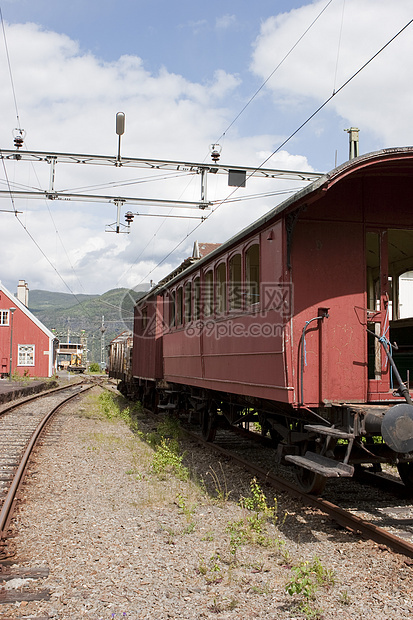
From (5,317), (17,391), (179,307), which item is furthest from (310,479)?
(5,317)

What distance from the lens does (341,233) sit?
6.72m

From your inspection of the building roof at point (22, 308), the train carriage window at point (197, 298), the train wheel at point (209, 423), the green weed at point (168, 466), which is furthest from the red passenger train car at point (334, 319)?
the building roof at point (22, 308)

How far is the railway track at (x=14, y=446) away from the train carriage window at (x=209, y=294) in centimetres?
381

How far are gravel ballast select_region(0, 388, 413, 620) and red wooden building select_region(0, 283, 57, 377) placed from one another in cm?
3714

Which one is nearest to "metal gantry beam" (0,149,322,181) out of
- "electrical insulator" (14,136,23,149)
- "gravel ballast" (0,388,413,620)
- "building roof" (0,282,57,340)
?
"electrical insulator" (14,136,23,149)

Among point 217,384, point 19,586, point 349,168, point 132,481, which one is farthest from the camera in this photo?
point 217,384

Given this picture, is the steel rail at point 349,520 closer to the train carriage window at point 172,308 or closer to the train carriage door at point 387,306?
the train carriage door at point 387,306

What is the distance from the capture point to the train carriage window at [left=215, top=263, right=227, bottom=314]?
362 inches

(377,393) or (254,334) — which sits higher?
(254,334)

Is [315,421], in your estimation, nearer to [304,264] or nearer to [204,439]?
[304,264]

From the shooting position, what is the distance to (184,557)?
16.8ft

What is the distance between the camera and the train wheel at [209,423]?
11398 millimetres

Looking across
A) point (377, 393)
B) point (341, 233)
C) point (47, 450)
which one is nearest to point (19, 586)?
point (377, 393)

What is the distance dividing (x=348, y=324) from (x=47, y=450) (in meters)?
6.88
